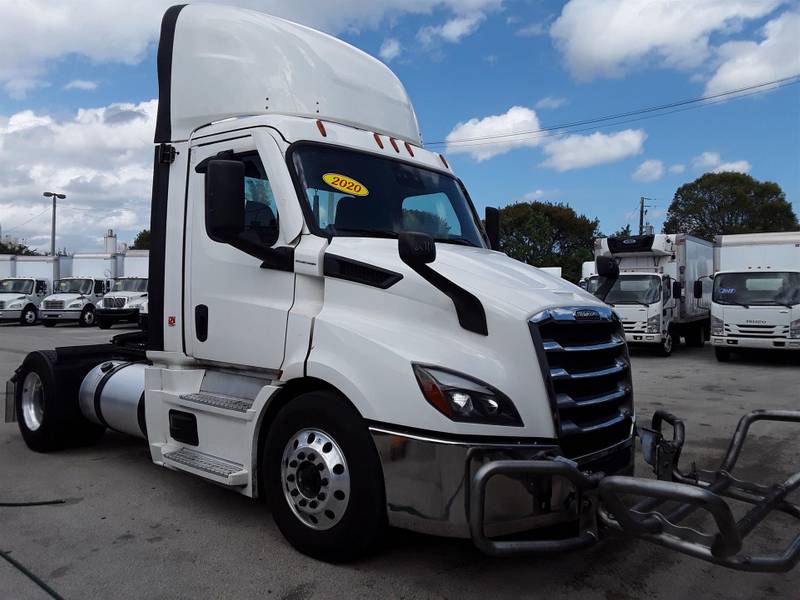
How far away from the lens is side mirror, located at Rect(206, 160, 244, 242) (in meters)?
3.83

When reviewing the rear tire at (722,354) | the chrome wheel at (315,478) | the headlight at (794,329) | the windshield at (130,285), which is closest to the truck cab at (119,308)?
the windshield at (130,285)

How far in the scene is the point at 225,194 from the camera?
3.85 metres

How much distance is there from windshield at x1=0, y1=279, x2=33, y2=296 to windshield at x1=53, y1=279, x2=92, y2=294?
1.88 meters

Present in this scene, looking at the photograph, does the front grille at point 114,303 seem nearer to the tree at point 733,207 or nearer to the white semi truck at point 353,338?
the white semi truck at point 353,338

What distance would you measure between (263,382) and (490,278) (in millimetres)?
1620

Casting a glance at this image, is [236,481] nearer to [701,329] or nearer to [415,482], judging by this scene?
[415,482]

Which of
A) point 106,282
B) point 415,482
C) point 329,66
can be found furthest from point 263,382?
point 106,282

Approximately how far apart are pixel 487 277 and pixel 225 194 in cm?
161

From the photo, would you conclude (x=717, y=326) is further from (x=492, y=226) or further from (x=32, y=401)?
(x=32, y=401)

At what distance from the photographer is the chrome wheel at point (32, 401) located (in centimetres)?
652

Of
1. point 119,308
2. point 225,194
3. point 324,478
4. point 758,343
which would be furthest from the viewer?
point 119,308

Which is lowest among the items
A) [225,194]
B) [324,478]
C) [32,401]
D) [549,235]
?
[32,401]

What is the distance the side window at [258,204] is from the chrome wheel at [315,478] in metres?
1.31

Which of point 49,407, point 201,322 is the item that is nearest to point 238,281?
point 201,322
